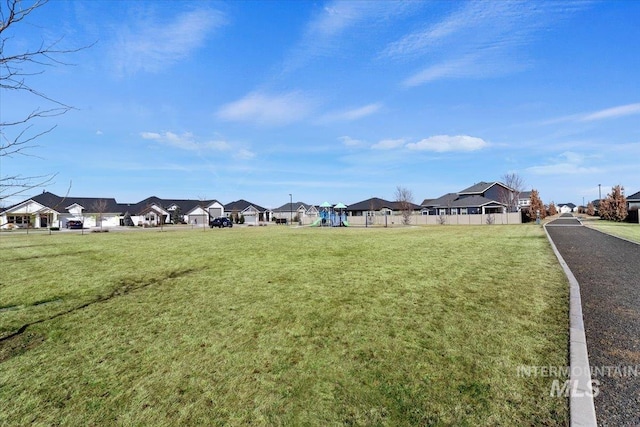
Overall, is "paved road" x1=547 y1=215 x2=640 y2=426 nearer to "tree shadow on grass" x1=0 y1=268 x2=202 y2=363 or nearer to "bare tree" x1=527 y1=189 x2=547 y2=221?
"tree shadow on grass" x1=0 y1=268 x2=202 y2=363

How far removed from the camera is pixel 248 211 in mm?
75688

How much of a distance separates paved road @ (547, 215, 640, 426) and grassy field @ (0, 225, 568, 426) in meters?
0.34

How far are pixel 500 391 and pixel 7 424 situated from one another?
459cm

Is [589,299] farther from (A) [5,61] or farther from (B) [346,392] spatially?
(A) [5,61]

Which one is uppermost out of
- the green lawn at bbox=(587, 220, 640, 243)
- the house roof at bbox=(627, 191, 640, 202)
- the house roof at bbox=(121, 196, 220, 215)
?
the house roof at bbox=(121, 196, 220, 215)

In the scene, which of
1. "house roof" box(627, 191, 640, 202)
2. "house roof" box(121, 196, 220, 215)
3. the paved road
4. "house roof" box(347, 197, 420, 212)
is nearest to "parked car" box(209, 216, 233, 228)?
"house roof" box(121, 196, 220, 215)

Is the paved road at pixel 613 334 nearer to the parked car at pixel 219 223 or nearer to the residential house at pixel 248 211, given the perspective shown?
the parked car at pixel 219 223

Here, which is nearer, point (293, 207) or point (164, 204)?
point (164, 204)

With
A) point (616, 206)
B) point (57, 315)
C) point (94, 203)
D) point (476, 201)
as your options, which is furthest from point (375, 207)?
point (57, 315)

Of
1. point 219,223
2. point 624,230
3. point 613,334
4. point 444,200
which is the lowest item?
point 613,334

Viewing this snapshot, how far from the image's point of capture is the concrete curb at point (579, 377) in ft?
9.00

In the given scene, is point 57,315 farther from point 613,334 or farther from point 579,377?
point 613,334

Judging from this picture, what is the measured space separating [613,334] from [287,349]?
4502 millimetres

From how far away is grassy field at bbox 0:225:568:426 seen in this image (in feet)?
9.70
